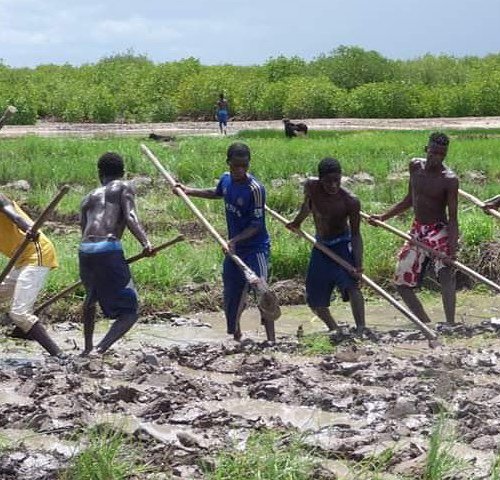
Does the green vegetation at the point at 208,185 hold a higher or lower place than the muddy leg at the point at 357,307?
higher

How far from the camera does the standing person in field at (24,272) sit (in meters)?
7.07

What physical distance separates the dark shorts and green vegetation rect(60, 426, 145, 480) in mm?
2523

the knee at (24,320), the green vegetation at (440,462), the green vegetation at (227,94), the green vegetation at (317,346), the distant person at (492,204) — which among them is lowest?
the green vegetation at (317,346)

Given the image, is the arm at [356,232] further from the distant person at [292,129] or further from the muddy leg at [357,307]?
the distant person at [292,129]

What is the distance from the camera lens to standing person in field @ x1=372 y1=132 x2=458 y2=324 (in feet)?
26.8

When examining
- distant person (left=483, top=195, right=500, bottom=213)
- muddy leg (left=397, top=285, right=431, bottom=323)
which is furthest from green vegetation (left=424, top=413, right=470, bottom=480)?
distant person (left=483, top=195, right=500, bottom=213)

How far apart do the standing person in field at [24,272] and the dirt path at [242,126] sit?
2007cm

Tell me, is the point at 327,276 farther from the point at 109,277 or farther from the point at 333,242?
the point at 109,277

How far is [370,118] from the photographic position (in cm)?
3494

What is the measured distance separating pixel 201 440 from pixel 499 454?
1284 mm

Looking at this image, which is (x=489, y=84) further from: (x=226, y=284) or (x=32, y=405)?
(x=32, y=405)

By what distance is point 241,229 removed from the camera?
7789mm

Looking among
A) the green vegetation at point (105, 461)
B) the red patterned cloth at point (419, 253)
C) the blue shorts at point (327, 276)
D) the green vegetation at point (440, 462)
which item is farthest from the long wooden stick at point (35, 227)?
the green vegetation at point (440, 462)

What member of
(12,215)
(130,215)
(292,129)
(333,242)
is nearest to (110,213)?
(130,215)
